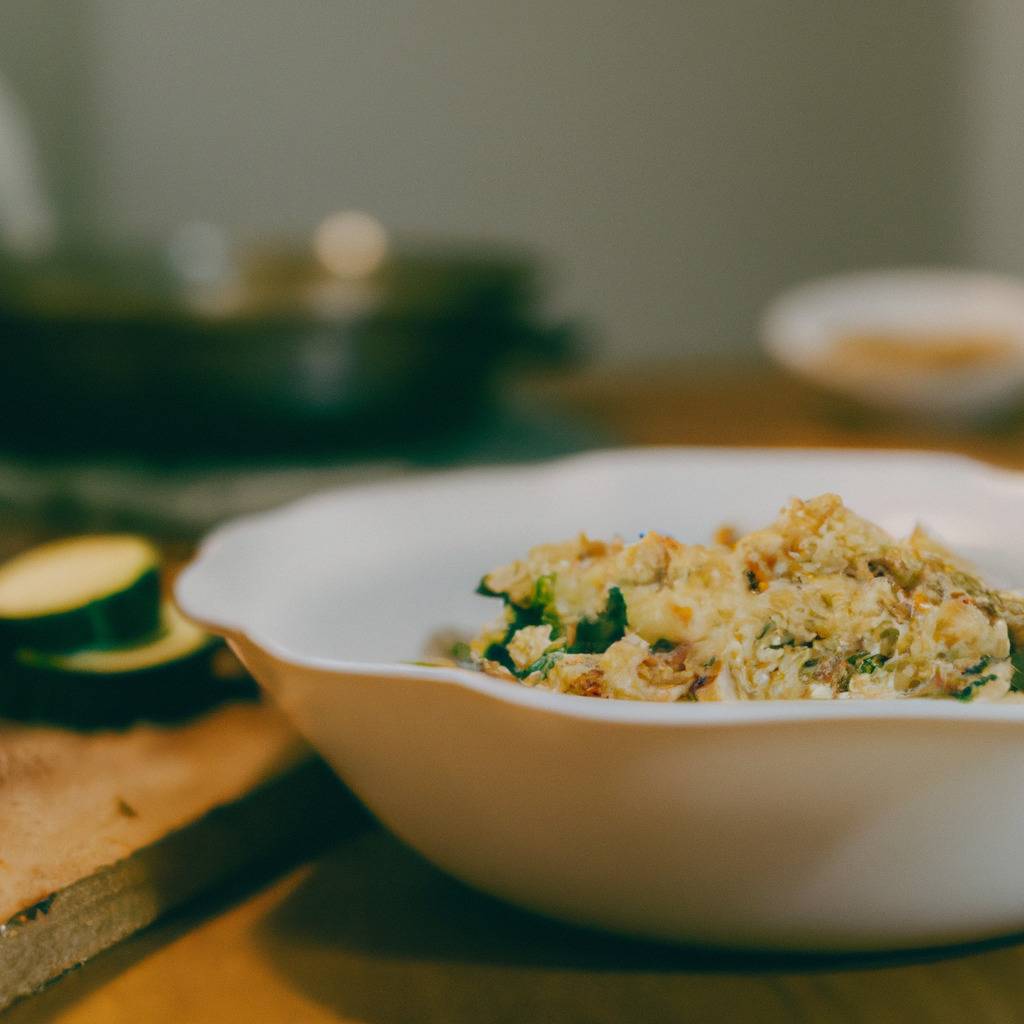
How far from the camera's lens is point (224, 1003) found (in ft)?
2.42

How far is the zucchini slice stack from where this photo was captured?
1.09 metres

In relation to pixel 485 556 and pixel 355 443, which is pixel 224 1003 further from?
pixel 355 443

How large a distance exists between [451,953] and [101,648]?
21.1 inches

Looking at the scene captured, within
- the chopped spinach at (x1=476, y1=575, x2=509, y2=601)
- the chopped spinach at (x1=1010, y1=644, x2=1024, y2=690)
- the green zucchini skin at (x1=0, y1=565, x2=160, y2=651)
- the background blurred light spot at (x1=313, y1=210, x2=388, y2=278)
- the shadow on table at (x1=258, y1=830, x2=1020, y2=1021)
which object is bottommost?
the shadow on table at (x1=258, y1=830, x2=1020, y2=1021)

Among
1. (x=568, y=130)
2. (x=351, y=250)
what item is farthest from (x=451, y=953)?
(x=568, y=130)

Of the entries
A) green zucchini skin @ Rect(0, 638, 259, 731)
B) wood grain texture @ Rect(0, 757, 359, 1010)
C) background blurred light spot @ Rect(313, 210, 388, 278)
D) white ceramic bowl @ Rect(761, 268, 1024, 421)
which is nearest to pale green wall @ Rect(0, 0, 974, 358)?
white ceramic bowl @ Rect(761, 268, 1024, 421)

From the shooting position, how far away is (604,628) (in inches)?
31.3

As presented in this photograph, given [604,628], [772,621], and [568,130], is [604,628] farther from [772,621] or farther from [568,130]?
[568,130]

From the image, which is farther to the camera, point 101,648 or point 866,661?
point 101,648

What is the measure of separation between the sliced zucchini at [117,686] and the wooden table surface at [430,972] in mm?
269

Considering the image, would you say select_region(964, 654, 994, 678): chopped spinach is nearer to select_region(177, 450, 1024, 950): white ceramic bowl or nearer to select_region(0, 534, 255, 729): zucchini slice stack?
select_region(177, 450, 1024, 950): white ceramic bowl

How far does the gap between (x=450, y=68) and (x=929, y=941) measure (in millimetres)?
3700

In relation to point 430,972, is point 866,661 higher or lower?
higher

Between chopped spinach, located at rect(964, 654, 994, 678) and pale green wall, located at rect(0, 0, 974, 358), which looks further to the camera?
pale green wall, located at rect(0, 0, 974, 358)
